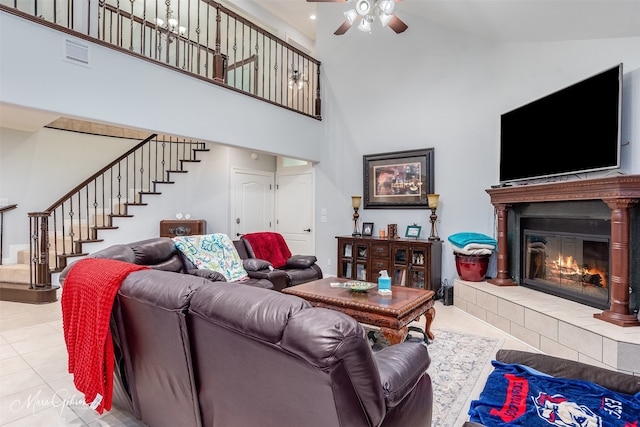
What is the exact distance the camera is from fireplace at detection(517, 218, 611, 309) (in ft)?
10.1

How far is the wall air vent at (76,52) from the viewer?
3.16m

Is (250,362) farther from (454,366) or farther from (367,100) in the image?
(367,100)

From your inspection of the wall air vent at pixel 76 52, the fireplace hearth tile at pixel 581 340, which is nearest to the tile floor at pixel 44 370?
the fireplace hearth tile at pixel 581 340

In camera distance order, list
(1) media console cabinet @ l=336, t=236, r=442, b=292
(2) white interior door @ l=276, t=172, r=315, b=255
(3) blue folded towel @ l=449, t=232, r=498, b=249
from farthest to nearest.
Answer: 1. (2) white interior door @ l=276, t=172, r=315, b=255
2. (1) media console cabinet @ l=336, t=236, r=442, b=292
3. (3) blue folded towel @ l=449, t=232, r=498, b=249

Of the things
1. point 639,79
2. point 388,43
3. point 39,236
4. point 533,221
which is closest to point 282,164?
point 388,43

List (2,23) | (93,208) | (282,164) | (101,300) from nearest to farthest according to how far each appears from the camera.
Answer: (101,300), (2,23), (93,208), (282,164)

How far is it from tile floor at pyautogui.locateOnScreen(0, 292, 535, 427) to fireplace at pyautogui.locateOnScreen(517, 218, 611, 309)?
2.44ft

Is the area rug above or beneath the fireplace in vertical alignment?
beneath

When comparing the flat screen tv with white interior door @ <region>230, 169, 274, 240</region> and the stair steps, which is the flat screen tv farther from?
the stair steps

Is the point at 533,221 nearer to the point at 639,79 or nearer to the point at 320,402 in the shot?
the point at 639,79

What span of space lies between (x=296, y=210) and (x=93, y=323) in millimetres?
5087

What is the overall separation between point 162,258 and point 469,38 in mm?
4775

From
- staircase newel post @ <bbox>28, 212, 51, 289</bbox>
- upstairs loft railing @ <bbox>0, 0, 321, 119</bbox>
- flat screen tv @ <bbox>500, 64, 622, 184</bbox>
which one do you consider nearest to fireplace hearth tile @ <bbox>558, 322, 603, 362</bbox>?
flat screen tv @ <bbox>500, 64, 622, 184</bbox>

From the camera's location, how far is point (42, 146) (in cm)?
576
